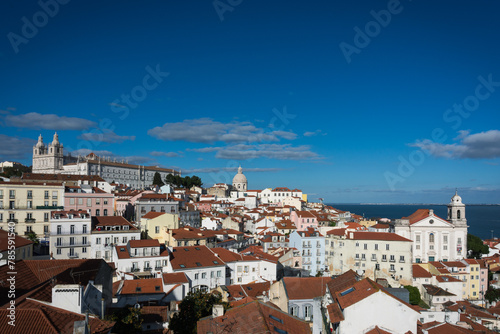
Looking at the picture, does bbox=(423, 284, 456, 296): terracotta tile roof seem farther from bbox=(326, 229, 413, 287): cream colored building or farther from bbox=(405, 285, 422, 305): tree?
bbox=(326, 229, 413, 287): cream colored building

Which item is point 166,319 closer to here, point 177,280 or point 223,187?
point 177,280

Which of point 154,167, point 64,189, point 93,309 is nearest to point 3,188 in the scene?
point 64,189

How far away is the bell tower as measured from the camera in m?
56.2

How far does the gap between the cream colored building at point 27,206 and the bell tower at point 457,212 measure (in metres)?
58.0

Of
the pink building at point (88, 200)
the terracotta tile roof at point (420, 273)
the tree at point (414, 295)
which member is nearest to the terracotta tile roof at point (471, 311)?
the tree at point (414, 295)

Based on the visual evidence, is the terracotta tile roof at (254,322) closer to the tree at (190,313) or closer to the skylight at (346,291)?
the tree at (190,313)

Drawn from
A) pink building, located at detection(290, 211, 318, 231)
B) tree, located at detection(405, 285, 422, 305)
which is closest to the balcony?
tree, located at detection(405, 285, 422, 305)

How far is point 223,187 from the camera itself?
146m

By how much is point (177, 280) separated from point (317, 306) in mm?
12866

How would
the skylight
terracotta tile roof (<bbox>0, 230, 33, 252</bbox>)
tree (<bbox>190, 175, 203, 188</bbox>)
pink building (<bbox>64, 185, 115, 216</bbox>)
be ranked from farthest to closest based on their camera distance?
tree (<bbox>190, 175, 203, 188</bbox>) → pink building (<bbox>64, 185, 115, 216</bbox>) → terracotta tile roof (<bbox>0, 230, 33, 252</bbox>) → the skylight

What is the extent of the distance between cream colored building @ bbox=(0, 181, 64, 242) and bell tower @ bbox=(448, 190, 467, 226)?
190ft

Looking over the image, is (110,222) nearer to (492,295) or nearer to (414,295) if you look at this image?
(414,295)

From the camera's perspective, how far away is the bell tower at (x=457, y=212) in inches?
2212

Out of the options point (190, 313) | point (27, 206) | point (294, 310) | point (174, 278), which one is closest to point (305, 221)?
point (174, 278)
